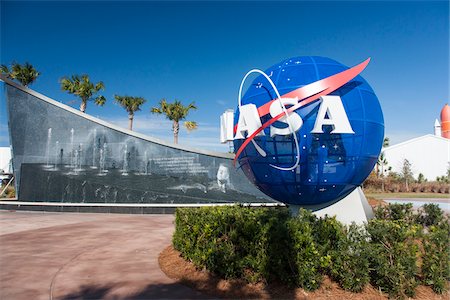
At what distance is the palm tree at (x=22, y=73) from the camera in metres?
39.5

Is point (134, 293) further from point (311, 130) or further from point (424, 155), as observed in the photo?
point (424, 155)

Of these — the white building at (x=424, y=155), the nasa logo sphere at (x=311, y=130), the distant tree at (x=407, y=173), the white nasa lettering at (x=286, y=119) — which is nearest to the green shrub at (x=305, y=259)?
the nasa logo sphere at (x=311, y=130)

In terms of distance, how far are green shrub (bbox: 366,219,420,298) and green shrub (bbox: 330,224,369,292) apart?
20 cm

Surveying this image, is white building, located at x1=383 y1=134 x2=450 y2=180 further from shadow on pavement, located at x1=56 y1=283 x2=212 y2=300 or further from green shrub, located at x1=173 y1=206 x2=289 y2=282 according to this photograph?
shadow on pavement, located at x1=56 y1=283 x2=212 y2=300

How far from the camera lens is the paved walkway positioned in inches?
284

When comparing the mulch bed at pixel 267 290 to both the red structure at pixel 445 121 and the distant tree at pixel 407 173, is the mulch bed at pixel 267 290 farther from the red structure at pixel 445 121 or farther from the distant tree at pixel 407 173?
the red structure at pixel 445 121

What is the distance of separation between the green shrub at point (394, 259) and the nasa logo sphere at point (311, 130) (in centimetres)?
191

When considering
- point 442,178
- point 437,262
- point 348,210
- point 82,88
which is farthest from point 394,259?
point 442,178

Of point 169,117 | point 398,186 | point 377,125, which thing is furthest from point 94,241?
point 398,186

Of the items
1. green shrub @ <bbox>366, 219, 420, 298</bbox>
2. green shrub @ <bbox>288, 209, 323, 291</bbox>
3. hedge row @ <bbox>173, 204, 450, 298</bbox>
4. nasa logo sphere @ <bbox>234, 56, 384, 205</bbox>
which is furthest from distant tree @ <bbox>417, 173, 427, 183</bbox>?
green shrub @ <bbox>288, 209, 323, 291</bbox>

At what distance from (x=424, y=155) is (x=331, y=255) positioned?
245 ft

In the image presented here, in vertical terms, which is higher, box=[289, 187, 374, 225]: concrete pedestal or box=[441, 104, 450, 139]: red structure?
box=[441, 104, 450, 139]: red structure

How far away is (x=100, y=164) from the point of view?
2552 centimetres

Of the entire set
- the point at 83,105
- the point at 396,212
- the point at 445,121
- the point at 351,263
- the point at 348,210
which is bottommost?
the point at 351,263
